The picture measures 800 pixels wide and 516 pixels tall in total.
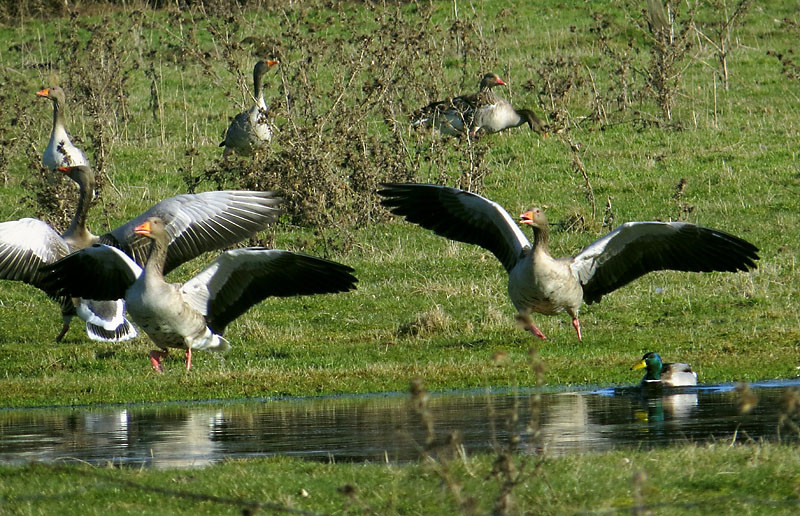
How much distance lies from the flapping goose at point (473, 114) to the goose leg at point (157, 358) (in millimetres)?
7892

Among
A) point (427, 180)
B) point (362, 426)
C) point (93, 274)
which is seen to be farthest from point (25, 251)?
point (427, 180)

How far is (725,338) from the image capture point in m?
12.2

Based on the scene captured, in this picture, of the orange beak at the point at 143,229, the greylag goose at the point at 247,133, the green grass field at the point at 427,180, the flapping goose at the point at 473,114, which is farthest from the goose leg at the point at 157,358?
the flapping goose at the point at 473,114

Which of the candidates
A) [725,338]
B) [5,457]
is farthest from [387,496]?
[725,338]

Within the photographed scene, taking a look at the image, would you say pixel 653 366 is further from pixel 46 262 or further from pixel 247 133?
pixel 247 133

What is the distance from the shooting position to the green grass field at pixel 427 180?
11094mm

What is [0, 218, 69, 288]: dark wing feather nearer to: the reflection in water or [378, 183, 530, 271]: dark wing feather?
the reflection in water

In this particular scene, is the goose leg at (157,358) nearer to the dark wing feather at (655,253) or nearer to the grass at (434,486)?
the dark wing feather at (655,253)

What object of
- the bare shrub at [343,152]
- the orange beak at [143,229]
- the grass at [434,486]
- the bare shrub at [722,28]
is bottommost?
the grass at [434,486]

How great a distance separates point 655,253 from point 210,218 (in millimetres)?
4443

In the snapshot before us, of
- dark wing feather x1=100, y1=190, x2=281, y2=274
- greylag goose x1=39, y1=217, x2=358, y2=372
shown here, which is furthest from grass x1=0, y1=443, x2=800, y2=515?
dark wing feather x1=100, y1=190, x2=281, y2=274

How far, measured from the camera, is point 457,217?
39.2 ft

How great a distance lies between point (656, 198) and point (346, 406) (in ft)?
31.1

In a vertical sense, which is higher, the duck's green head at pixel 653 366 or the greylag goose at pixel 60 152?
the greylag goose at pixel 60 152
